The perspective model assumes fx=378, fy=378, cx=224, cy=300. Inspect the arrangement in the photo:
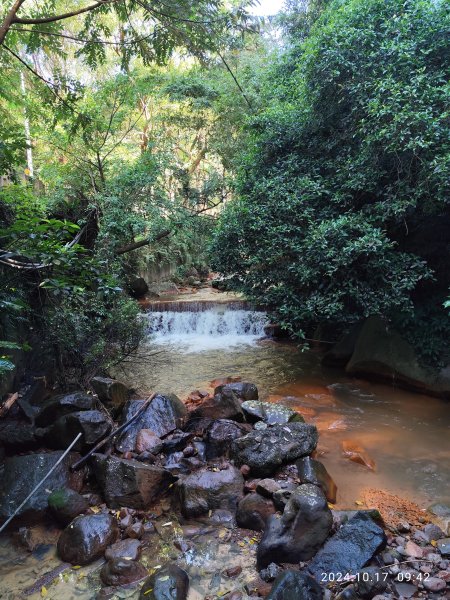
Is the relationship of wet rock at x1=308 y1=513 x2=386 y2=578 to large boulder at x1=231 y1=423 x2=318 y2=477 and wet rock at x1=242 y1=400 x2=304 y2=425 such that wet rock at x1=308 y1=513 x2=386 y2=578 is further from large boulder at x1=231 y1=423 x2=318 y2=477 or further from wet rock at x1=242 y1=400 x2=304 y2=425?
wet rock at x1=242 y1=400 x2=304 y2=425

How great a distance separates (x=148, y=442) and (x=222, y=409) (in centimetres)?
113

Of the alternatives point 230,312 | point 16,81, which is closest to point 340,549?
point 16,81

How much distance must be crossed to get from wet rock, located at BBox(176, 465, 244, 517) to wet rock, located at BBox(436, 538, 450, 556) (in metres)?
1.78

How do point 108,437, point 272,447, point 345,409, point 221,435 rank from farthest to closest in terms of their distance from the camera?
point 345,409, point 221,435, point 108,437, point 272,447

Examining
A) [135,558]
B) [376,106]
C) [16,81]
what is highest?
[16,81]

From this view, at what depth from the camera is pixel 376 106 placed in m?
5.13

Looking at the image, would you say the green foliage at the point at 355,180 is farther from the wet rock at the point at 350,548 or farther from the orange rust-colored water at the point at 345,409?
the wet rock at the point at 350,548

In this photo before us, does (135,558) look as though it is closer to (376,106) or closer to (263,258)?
(263,258)

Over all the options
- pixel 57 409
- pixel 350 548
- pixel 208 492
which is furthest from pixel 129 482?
pixel 350 548

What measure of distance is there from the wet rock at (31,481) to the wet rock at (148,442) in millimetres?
760

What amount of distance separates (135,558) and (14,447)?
2289 mm

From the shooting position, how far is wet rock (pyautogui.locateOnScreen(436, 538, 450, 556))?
3.12 m

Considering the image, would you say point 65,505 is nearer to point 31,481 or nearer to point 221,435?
point 31,481

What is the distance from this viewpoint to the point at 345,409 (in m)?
6.44
